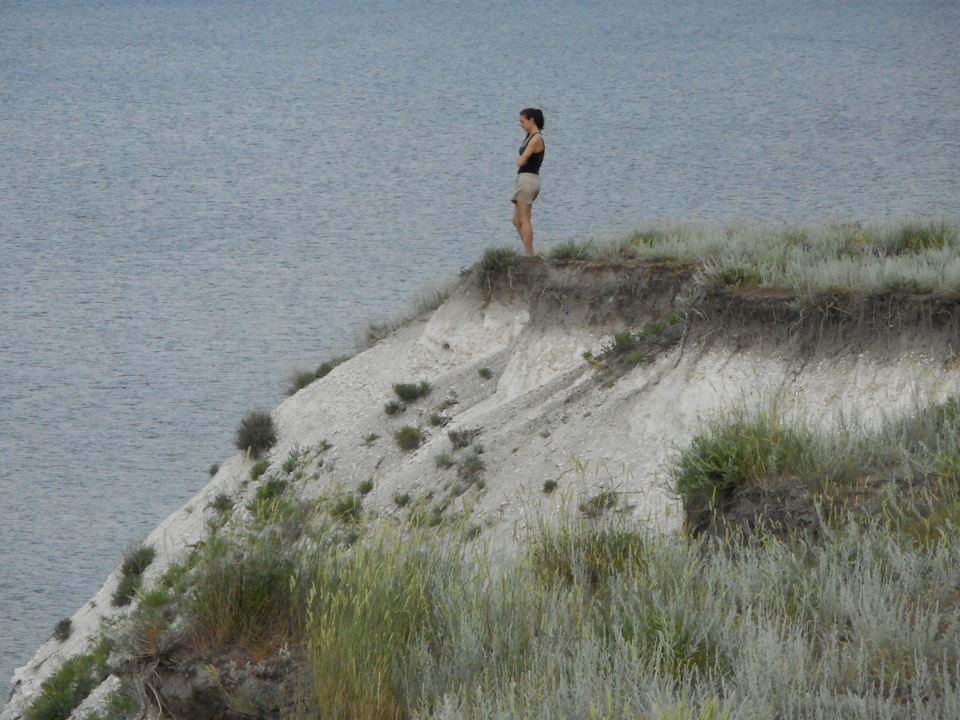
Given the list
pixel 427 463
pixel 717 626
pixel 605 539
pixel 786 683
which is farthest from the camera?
pixel 427 463

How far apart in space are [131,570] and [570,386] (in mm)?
8629

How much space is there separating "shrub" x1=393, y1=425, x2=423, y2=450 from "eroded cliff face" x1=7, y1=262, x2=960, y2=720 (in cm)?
12

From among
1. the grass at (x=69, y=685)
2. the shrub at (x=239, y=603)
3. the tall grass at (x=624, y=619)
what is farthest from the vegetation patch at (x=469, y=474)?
the shrub at (x=239, y=603)

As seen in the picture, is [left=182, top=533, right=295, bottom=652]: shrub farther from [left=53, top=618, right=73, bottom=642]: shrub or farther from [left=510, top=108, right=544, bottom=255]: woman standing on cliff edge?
[left=53, top=618, right=73, bottom=642]: shrub

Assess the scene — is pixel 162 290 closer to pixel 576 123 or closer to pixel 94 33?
pixel 576 123

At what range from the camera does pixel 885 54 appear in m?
60.4

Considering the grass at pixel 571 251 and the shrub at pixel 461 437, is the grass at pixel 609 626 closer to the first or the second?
the shrub at pixel 461 437

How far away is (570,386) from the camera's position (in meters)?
16.4

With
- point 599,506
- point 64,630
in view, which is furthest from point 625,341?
point 64,630

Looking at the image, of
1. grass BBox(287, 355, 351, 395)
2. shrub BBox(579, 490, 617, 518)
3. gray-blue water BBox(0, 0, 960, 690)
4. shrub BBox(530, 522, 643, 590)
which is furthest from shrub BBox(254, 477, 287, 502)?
gray-blue water BBox(0, 0, 960, 690)

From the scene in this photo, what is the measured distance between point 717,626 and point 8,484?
111 feet

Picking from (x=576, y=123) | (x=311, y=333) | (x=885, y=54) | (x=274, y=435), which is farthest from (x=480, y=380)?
(x=885, y=54)

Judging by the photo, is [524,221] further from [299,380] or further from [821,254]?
[299,380]

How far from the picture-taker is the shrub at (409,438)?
59.1 feet
